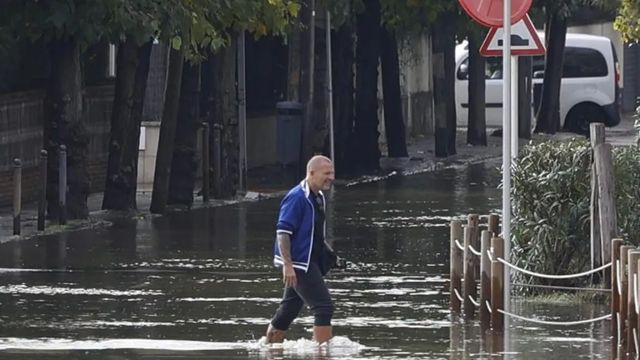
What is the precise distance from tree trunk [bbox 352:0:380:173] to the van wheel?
1238cm

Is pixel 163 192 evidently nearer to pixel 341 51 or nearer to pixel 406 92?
pixel 341 51

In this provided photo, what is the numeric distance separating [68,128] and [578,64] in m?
23.5

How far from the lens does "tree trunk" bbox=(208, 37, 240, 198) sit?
83.2 ft

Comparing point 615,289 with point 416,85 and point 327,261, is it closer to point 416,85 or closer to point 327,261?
point 327,261

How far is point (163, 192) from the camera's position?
23625 millimetres

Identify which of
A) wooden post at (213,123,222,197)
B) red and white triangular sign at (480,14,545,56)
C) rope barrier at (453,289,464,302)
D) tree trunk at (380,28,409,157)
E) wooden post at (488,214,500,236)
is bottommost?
rope barrier at (453,289,464,302)

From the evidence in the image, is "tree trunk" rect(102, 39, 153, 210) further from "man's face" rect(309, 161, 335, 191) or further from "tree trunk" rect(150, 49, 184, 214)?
"man's face" rect(309, 161, 335, 191)

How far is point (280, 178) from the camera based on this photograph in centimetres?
2969

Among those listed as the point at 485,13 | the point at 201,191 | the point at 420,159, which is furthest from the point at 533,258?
the point at 420,159

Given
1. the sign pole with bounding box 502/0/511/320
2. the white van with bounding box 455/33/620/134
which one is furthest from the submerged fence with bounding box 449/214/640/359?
the white van with bounding box 455/33/620/134

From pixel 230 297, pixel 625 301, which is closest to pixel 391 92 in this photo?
pixel 230 297

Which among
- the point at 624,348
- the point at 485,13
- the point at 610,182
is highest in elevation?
the point at 485,13

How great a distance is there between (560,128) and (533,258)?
28084 millimetres

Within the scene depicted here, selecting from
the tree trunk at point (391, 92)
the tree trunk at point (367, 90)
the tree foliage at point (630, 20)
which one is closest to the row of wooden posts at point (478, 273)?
the tree foliage at point (630, 20)
